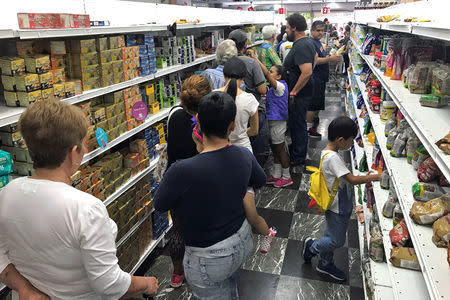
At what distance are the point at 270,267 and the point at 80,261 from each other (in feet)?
7.48

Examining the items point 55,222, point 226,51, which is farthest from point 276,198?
point 55,222

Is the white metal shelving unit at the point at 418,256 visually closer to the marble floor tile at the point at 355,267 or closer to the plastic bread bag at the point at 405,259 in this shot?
the plastic bread bag at the point at 405,259

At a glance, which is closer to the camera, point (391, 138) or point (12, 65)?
point (12, 65)

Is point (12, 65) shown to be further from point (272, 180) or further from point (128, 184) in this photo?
point (272, 180)

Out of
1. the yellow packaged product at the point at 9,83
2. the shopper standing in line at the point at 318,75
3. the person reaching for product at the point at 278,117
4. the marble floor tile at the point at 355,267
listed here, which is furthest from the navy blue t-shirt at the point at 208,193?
the shopper standing in line at the point at 318,75

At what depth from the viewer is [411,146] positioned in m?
2.19

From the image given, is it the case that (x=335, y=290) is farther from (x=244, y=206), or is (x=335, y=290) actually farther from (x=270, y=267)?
(x=244, y=206)

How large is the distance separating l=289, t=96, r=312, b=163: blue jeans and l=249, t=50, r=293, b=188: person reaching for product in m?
0.45

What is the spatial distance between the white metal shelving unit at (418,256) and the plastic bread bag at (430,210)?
0.04 m

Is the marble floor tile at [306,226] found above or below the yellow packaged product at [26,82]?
below

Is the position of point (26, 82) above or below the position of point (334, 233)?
above

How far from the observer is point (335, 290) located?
298cm

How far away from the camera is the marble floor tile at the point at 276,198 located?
4.33 meters

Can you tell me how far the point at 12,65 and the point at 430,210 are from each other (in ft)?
7.30
